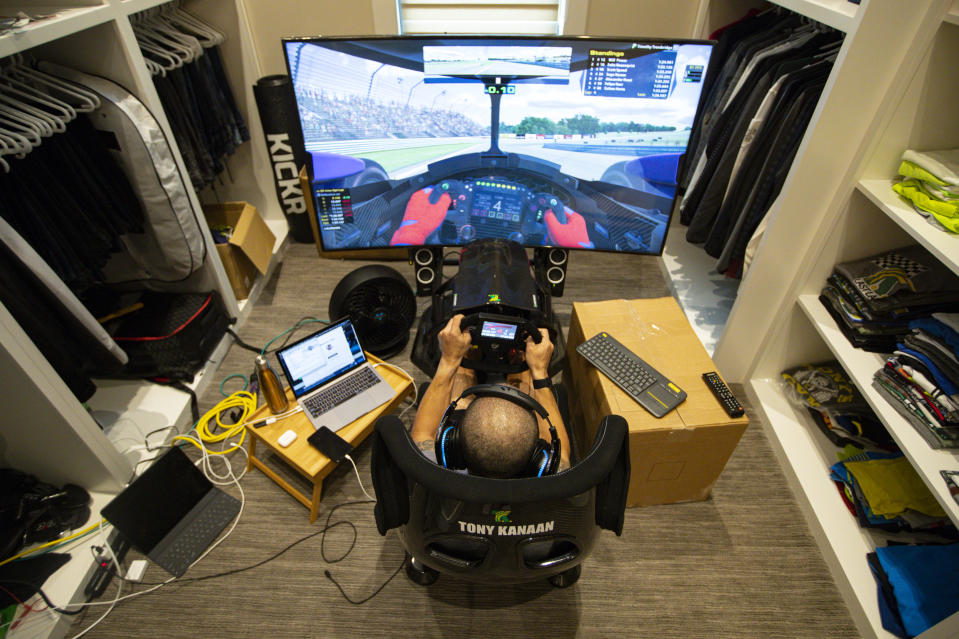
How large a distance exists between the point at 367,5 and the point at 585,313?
2.17 metres

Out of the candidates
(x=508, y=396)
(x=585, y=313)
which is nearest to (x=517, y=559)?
(x=508, y=396)

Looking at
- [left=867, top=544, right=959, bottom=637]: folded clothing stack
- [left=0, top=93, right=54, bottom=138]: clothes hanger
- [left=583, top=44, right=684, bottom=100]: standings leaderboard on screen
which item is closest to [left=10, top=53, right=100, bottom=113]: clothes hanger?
[left=0, top=93, right=54, bottom=138]: clothes hanger

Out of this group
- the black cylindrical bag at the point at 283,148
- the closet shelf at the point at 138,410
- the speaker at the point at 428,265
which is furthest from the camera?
the black cylindrical bag at the point at 283,148

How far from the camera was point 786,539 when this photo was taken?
189 cm

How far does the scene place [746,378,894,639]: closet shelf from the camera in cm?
169

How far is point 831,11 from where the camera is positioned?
1.67 m

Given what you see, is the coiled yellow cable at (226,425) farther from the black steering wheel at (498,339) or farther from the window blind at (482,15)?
the window blind at (482,15)

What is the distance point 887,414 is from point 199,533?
7.86 ft

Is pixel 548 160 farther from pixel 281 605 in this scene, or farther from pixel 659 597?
pixel 281 605

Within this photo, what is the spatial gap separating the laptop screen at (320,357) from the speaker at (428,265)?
0.51m

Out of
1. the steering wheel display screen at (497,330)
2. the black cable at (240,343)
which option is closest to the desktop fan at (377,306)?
the black cable at (240,343)

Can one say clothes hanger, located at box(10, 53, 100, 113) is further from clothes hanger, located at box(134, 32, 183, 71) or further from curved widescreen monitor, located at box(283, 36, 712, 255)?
curved widescreen monitor, located at box(283, 36, 712, 255)

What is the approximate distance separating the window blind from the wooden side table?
2.14 m

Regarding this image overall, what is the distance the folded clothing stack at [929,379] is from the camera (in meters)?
1.53
